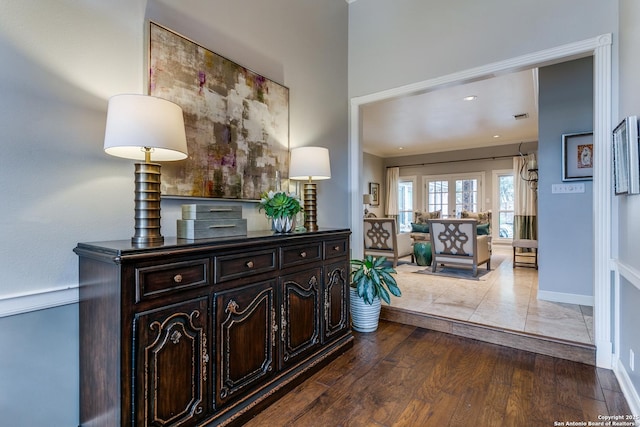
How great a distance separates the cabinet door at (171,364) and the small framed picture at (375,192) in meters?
8.32

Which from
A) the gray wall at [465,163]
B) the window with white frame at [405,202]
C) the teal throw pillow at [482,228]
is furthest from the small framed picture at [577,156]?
the window with white frame at [405,202]

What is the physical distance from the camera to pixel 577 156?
3287 millimetres

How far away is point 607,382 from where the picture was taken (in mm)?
2023

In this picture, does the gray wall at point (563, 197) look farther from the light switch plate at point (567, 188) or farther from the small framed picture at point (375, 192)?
the small framed picture at point (375, 192)

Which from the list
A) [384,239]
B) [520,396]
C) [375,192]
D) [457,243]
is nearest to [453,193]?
[375,192]

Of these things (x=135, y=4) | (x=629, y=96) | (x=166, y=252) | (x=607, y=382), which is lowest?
(x=607, y=382)

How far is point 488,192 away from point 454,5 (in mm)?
6886

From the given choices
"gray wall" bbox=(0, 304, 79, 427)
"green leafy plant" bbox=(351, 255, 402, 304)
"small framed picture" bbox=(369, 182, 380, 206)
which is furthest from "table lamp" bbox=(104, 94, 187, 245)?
"small framed picture" bbox=(369, 182, 380, 206)

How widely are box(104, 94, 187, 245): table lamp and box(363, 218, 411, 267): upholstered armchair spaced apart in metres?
4.24

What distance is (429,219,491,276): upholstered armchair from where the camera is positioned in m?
4.53

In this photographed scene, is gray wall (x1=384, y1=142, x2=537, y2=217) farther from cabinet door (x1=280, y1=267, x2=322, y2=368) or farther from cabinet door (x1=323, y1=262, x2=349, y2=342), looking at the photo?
cabinet door (x1=280, y1=267, x2=322, y2=368)

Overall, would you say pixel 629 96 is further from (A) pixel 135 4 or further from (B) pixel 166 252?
(A) pixel 135 4

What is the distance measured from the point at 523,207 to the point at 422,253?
4295 millimetres

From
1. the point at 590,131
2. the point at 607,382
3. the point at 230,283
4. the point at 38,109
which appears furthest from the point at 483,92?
the point at 38,109
